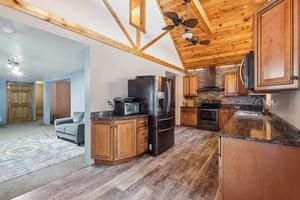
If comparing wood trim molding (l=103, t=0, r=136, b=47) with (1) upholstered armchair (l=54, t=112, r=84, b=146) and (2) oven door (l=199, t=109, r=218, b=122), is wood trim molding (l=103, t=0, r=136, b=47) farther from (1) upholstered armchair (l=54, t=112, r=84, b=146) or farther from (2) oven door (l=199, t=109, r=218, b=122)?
(2) oven door (l=199, t=109, r=218, b=122)

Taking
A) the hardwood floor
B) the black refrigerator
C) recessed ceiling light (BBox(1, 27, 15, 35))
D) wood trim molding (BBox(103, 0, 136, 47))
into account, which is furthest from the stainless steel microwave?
recessed ceiling light (BBox(1, 27, 15, 35))

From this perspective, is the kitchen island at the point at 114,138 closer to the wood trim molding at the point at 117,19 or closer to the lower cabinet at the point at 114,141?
the lower cabinet at the point at 114,141

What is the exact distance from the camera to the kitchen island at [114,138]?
3346mm

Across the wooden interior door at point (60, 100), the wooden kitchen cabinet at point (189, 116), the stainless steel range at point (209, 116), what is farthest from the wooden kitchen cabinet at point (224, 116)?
the wooden interior door at point (60, 100)

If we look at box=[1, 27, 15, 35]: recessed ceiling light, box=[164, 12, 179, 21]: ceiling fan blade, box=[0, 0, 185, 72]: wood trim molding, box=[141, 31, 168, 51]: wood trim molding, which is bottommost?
A: box=[1, 27, 15, 35]: recessed ceiling light

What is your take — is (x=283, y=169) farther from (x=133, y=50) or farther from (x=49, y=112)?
(x=49, y=112)

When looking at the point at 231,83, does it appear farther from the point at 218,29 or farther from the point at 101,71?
the point at 101,71

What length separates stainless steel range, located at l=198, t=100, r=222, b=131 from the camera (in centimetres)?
673

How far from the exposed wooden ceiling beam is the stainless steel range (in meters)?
2.87

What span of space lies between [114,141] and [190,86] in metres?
5.21

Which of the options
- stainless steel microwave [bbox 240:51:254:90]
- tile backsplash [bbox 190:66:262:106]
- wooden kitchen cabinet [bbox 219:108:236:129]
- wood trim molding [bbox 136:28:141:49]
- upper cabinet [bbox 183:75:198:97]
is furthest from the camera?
upper cabinet [bbox 183:75:198:97]

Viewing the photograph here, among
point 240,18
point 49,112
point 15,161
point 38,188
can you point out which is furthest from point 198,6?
point 49,112

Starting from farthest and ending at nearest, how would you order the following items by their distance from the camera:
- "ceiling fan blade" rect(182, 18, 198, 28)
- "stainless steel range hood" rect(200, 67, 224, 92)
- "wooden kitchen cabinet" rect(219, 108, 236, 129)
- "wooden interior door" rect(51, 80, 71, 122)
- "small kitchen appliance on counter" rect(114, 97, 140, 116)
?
1. "wooden interior door" rect(51, 80, 71, 122)
2. "stainless steel range hood" rect(200, 67, 224, 92)
3. "wooden kitchen cabinet" rect(219, 108, 236, 129)
4. "small kitchen appliance on counter" rect(114, 97, 140, 116)
5. "ceiling fan blade" rect(182, 18, 198, 28)

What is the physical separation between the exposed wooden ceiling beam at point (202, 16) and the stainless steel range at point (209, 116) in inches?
113
